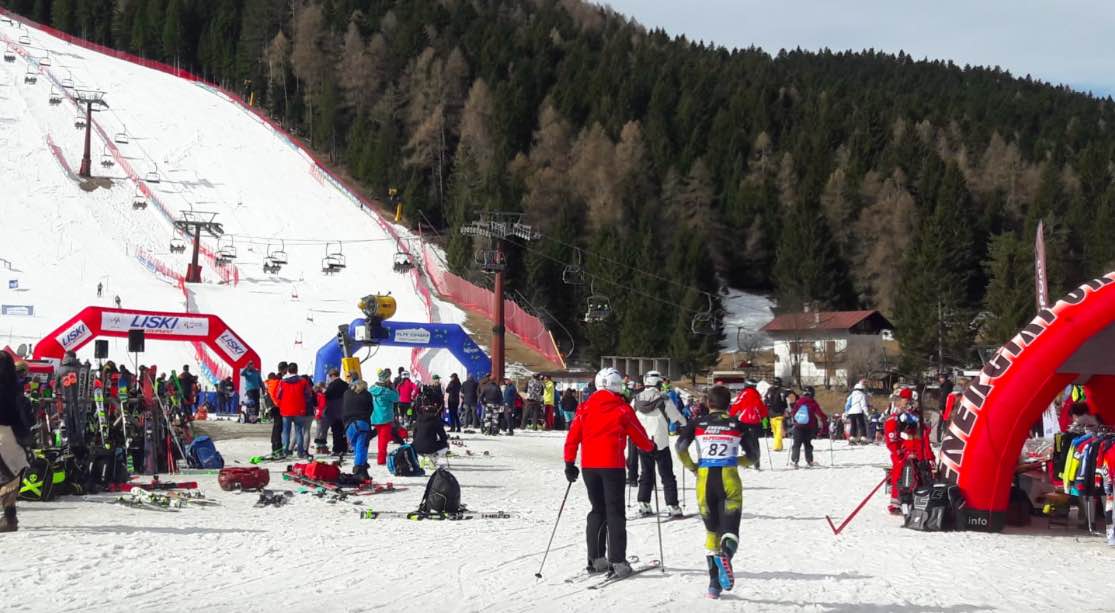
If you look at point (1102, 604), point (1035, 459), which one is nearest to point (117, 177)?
point (1035, 459)

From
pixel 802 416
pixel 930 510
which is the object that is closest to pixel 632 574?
pixel 930 510

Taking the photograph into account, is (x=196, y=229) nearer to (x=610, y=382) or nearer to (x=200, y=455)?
(x=200, y=455)

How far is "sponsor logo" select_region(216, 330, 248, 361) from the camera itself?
2531 cm

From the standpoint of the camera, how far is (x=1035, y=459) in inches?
499

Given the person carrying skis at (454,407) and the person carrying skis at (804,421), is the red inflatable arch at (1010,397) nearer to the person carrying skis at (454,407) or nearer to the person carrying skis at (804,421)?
the person carrying skis at (804,421)

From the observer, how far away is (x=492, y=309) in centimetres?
4691

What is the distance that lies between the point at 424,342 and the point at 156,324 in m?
6.16

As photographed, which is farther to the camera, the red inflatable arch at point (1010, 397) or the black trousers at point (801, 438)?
the black trousers at point (801, 438)

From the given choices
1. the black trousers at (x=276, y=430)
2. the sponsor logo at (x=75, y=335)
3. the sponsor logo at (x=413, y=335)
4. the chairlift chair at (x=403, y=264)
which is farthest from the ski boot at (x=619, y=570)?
the chairlift chair at (x=403, y=264)

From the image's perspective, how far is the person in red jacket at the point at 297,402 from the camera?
1630 centimetres

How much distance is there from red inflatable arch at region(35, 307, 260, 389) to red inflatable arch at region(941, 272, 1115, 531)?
16.0 metres

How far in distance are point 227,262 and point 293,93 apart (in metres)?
52.2

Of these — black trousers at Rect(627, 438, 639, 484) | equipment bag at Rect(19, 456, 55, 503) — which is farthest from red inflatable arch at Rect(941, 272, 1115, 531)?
equipment bag at Rect(19, 456, 55, 503)

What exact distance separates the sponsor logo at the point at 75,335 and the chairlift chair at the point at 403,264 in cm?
2679
